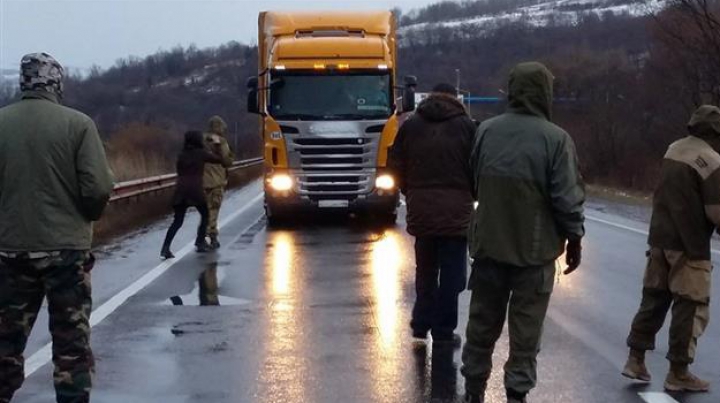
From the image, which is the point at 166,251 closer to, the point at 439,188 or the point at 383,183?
the point at 383,183

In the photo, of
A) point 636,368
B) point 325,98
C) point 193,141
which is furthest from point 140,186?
point 636,368

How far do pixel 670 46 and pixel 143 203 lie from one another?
19.6 metres

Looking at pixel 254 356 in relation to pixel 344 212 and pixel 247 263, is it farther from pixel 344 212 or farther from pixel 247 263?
pixel 344 212

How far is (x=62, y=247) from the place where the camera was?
5.86 meters

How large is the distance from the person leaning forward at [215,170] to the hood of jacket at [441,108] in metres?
7.62

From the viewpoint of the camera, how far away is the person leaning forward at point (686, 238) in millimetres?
7223

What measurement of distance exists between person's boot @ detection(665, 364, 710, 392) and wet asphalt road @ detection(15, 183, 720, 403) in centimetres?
11

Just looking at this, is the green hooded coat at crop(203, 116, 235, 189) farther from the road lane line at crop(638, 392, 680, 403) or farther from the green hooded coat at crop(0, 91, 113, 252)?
the green hooded coat at crop(0, 91, 113, 252)

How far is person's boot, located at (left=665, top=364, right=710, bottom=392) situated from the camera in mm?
7355

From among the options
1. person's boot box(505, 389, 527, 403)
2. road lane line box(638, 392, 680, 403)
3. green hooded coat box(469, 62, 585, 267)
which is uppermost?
green hooded coat box(469, 62, 585, 267)

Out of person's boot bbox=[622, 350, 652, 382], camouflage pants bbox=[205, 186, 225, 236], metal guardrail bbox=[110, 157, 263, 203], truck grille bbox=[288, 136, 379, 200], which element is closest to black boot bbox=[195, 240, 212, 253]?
camouflage pants bbox=[205, 186, 225, 236]

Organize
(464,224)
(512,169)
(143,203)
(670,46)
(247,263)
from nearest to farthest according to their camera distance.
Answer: (512,169) → (464,224) → (247,263) → (143,203) → (670,46)

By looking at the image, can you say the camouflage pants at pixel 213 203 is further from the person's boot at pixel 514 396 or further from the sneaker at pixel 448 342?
the person's boot at pixel 514 396

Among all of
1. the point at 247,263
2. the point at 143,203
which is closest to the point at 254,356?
the point at 247,263
